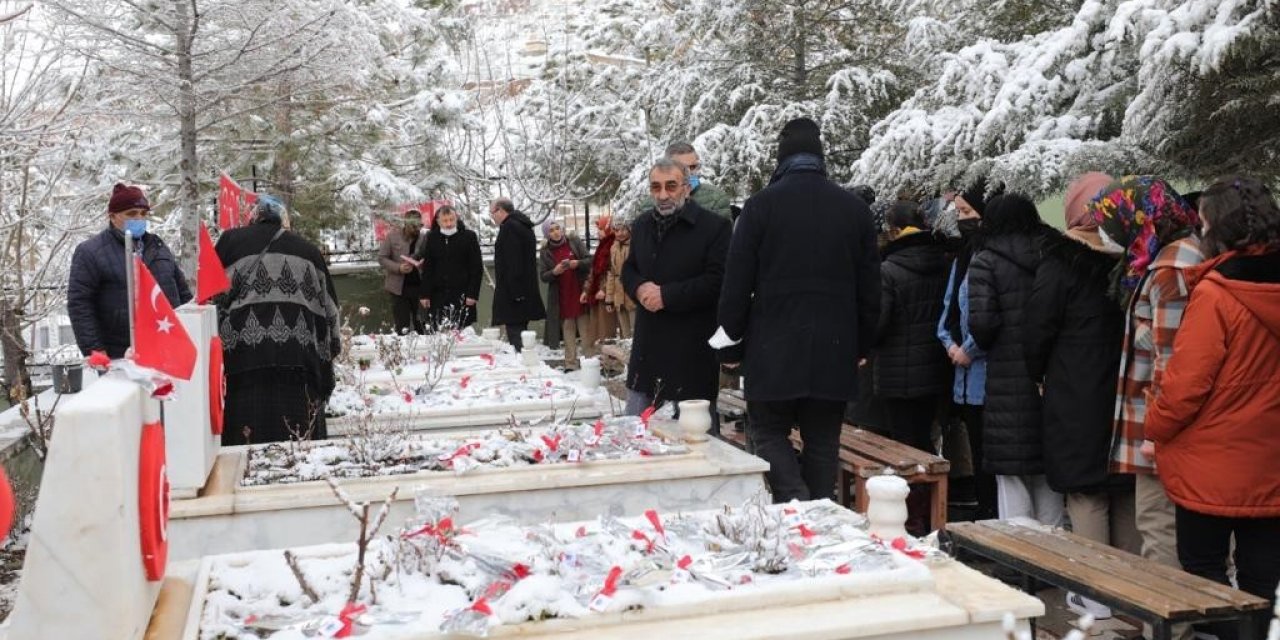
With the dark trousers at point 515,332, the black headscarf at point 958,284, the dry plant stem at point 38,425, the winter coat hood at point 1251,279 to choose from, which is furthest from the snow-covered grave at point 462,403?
the dark trousers at point 515,332

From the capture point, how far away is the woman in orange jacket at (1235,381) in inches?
145

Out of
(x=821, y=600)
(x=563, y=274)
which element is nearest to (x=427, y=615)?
(x=821, y=600)

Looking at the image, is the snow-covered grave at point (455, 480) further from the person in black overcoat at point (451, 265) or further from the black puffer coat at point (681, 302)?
the person in black overcoat at point (451, 265)

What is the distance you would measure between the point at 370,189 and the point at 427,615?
1390cm

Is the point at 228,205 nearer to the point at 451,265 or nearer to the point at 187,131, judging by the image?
the point at 187,131

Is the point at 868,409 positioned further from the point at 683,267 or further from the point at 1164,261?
the point at 1164,261

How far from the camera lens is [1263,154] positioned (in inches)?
213

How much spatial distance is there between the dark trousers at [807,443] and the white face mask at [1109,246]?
1.18 meters

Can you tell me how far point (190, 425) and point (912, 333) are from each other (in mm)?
3405

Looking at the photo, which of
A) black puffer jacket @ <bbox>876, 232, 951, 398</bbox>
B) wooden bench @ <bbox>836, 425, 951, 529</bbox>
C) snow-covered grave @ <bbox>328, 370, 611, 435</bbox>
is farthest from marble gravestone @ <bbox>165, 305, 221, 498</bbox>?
black puffer jacket @ <bbox>876, 232, 951, 398</bbox>

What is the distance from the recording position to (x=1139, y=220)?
432 cm

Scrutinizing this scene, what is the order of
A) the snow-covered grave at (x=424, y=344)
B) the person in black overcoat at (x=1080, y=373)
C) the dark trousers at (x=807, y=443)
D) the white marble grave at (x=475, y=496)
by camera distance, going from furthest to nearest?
the snow-covered grave at (x=424, y=344) → the dark trousers at (x=807, y=443) → the person in black overcoat at (x=1080, y=373) → the white marble grave at (x=475, y=496)

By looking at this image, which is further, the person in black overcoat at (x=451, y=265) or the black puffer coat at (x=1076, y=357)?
the person in black overcoat at (x=451, y=265)

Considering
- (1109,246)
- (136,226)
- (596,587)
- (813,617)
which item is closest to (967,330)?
(1109,246)
